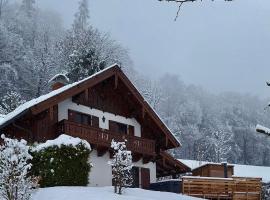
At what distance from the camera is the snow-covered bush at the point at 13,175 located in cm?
1566

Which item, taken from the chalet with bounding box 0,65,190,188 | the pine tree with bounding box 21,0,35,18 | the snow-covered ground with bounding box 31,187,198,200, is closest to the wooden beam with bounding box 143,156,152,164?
the chalet with bounding box 0,65,190,188

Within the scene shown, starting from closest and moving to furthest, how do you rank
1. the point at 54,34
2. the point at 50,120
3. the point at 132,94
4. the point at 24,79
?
the point at 50,120, the point at 132,94, the point at 24,79, the point at 54,34

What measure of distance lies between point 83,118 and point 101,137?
1.85 metres

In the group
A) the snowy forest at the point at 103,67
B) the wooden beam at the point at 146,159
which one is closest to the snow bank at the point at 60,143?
the wooden beam at the point at 146,159

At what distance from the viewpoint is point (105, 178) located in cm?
2722

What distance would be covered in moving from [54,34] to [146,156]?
2431 inches

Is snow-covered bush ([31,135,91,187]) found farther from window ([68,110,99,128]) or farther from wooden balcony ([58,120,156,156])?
window ([68,110,99,128])

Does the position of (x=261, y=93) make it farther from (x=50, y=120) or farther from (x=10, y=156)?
(x=10, y=156)

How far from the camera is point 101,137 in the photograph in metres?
26.5

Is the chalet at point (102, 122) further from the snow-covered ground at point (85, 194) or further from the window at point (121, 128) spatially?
the snow-covered ground at point (85, 194)

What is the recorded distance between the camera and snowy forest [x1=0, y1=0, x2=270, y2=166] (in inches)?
2304

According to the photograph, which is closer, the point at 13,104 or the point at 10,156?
the point at 10,156

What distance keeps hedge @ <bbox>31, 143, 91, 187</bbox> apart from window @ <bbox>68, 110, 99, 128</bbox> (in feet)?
17.2

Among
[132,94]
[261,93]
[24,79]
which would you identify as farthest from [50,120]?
[261,93]
